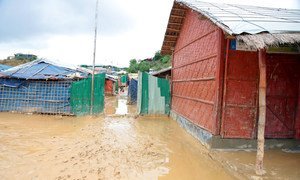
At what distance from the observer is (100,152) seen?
7406mm

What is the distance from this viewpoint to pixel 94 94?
44.5ft

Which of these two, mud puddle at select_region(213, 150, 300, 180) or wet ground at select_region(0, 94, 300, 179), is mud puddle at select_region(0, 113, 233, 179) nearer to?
wet ground at select_region(0, 94, 300, 179)

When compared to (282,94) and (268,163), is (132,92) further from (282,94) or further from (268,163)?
(268,163)

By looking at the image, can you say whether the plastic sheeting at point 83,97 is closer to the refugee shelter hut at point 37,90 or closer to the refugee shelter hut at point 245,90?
the refugee shelter hut at point 37,90

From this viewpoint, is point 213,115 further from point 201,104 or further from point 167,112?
point 167,112

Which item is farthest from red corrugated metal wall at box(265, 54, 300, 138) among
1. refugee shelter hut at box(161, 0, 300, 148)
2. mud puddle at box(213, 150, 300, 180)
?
mud puddle at box(213, 150, 300, 180)

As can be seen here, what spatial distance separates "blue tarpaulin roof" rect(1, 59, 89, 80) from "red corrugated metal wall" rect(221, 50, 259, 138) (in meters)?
8.40

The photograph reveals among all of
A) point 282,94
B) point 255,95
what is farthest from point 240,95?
point 282,94

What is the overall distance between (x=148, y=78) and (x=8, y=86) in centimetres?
710

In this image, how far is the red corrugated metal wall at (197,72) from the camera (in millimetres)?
8062

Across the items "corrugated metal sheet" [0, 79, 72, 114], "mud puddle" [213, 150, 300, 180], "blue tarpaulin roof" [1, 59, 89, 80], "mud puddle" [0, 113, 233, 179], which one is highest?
"blue tarpaulin roof" [1, 59, 89, 80]

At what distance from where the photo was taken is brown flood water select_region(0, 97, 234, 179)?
5.95 m

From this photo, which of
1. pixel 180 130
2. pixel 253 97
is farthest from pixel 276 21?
pixel 180 130

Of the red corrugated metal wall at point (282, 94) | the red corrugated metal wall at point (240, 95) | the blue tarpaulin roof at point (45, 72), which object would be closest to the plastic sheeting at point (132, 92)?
the blue tarpaulin roof at point (45, 72)
